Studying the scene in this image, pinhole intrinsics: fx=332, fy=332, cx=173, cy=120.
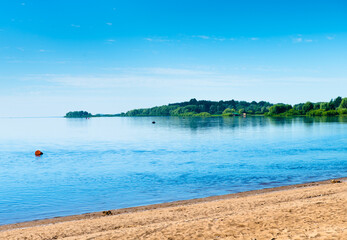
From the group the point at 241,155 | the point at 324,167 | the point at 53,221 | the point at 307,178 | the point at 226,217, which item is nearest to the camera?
the point at 226,217

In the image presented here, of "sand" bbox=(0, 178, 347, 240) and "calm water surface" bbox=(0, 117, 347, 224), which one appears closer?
"sand" bbox=(0, 178, 347, 240)

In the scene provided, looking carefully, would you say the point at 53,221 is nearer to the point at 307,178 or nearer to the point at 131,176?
the point at 131,176

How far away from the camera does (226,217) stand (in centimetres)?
1516

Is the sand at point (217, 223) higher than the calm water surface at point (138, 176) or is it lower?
higher

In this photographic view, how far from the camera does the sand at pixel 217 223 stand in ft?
41.3

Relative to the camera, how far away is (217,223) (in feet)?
46.5

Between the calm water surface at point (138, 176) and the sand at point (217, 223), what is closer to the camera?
the sand at point (217, 223)

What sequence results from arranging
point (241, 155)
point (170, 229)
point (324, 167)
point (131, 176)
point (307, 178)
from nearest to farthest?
point (170, 229)
point (307, 178)
point (131, 176)
point (324, 167)
point (241, 155)

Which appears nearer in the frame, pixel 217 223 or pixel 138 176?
pixel 217 223

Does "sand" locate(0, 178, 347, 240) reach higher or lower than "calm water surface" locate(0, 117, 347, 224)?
higher

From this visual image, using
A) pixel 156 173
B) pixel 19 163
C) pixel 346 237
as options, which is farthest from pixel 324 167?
pixel 19 163

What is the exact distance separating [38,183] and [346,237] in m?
27.1

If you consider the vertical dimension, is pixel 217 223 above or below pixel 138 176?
above

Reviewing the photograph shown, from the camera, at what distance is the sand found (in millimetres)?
12602
